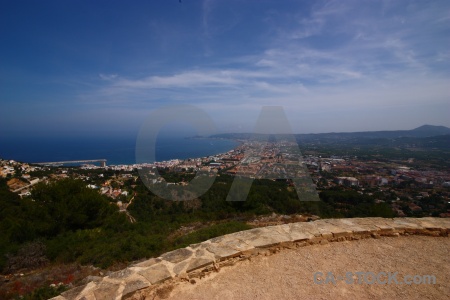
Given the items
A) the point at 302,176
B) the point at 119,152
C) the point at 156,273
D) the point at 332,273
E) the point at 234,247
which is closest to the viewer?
the point at 156,273

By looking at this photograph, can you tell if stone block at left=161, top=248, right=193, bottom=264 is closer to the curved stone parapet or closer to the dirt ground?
the curved stone parapet

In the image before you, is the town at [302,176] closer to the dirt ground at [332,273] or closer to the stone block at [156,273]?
the dirt ground at [332,273]

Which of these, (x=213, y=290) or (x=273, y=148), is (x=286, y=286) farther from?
(x=273, y=148)

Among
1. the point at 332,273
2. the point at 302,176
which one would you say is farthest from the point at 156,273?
the point at 302,176

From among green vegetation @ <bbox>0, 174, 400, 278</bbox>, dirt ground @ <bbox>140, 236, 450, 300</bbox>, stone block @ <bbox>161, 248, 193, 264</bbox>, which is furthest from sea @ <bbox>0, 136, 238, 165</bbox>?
stone block @ <bbox>161, 248, 193, 264</bbox>

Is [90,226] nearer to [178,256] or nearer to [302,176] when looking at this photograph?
[178,256]

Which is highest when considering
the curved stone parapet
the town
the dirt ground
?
the curved stone parapet
